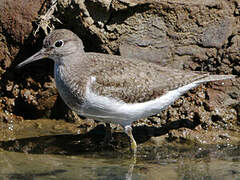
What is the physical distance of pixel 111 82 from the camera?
8609 mm

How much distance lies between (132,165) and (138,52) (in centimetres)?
277

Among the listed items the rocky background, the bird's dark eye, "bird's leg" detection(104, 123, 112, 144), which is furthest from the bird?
the rocky background

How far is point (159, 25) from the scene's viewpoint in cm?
990

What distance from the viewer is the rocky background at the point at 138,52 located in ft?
31.8

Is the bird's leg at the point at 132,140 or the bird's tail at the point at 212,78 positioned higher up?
the bird's tail at the point at 212,78

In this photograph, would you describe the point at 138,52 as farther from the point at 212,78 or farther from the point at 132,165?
the point at 132,165

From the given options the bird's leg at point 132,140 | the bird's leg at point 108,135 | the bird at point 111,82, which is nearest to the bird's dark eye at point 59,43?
the bird at point 111,82

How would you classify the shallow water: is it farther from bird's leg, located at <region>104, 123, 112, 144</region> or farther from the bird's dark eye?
the bird's dark eye

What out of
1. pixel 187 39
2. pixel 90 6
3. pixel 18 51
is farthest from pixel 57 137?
pixel 187 39

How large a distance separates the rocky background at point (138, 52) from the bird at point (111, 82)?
85 centimetres

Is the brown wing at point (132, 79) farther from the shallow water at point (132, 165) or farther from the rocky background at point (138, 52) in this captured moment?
the shallow water at point (132, 165)

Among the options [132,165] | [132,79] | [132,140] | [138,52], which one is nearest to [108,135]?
[132,140]

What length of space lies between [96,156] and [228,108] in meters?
3.19

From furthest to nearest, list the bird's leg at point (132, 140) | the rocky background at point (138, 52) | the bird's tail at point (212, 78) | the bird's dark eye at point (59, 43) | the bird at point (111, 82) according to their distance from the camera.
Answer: the rocky background at point (138, 52) < the bird's tail at point (212, 78) < the bird's leg at point (132, 140) < the bird's dark eye at point (59, 43) < the bird at point (111, 82)
